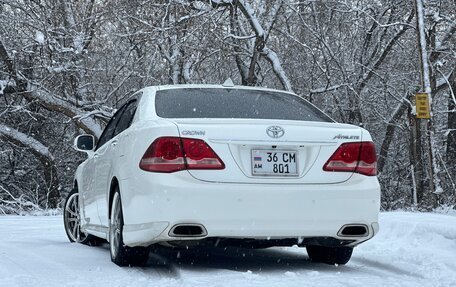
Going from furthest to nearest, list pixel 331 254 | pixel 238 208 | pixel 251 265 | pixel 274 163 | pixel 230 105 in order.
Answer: pixel 331 254, pixel 251 265, pixel 230 105, pixel 274 163, pixel 238 208

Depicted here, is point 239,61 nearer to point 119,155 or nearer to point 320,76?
point 320,76

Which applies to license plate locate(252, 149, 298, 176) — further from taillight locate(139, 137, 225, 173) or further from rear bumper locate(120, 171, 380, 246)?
taillight locate(139, 137, 225, 173)

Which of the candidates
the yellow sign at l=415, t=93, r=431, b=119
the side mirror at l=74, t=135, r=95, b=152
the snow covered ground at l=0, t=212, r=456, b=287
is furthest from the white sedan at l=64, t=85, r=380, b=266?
the yellow sign at l=415, t=93, r=431, b=119

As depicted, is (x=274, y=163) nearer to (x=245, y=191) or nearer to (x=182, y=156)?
(x=245, y=191)

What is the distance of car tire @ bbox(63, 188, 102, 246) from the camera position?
27.0 feet

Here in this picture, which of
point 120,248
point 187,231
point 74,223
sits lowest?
point 74,223

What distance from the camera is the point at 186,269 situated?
227 inches

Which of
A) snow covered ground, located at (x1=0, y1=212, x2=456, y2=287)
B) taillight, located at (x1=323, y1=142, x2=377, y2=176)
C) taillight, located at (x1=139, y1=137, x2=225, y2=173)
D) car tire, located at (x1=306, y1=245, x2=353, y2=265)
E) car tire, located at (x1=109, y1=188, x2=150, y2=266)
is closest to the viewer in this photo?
snow covered ground, located at (x1=0, y1=212, x2=456, y2=287)

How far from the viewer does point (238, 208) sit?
17.3 ft

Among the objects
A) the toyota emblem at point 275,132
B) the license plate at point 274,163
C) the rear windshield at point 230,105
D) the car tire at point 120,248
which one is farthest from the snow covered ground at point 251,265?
the rear windshield at point 230,105

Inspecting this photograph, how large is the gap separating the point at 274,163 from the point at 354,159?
664 mm

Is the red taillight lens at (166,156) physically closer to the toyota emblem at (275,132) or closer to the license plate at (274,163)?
the license plate at (274,163)

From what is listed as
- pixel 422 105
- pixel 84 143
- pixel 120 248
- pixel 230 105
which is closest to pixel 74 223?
pixel 84 143

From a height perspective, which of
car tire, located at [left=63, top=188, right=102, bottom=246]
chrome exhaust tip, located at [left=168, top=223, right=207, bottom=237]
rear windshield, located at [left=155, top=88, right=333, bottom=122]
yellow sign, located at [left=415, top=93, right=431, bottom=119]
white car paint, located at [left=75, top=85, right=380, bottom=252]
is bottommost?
yellow sign, located at [left=415, top=93, right=431, bottom=119]
